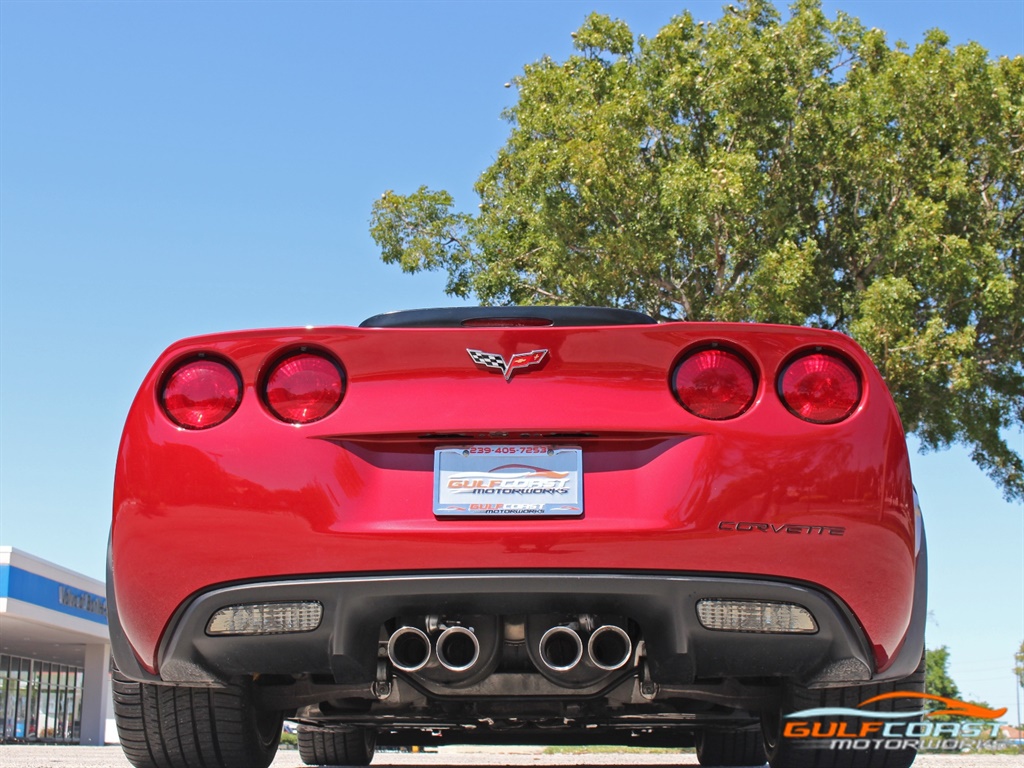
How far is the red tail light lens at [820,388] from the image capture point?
295 cm

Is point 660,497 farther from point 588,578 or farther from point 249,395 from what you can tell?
point 249,395

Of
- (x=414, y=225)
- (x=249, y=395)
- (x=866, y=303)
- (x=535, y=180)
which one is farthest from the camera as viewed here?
(x=414, y=225)

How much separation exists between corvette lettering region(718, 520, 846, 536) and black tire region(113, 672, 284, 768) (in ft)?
4.86

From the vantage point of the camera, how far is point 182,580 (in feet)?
9.47

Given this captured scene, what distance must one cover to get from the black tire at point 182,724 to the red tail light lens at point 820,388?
1.72 m

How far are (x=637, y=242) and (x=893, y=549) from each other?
1266 centimetres

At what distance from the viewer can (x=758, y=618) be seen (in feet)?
9.40

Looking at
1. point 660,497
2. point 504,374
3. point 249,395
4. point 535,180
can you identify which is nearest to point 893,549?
point 660,497

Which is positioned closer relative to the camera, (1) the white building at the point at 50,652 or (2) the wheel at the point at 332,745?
(2) the wheel at the point at 332,745

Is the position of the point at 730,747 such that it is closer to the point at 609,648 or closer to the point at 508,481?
the point at 609,648

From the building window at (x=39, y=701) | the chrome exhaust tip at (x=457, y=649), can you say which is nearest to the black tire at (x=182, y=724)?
the chrome exhaust tip at (x=457, y=649)

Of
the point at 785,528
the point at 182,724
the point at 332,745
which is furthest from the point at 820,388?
the point at 332,745

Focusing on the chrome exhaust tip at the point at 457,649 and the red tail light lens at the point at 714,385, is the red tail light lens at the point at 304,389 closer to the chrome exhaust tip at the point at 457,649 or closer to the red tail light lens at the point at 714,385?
the chrome exhaust tip at the point at 457,649

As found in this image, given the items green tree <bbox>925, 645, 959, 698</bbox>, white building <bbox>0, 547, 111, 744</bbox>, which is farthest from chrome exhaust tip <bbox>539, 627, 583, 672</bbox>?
green tree <bbox>925, 645, 959, 698</bbox>
